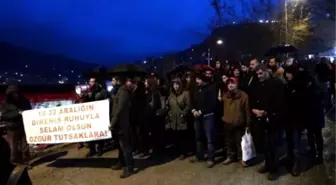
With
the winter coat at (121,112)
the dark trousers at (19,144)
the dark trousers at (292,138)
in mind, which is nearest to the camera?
the dark trousers at (292,138)

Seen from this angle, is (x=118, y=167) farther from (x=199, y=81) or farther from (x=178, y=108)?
(x=199, y=81)

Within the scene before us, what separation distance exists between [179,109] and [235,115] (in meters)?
1.46

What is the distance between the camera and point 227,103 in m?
7.84

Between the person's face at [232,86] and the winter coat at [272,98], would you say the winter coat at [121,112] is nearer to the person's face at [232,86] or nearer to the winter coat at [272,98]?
the person's face at [232,86]

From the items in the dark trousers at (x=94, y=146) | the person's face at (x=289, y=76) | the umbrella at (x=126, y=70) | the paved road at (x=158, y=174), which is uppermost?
the umbrella at (x=126, y=70)

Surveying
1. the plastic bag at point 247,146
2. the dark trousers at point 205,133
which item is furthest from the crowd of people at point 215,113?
the plastic bag at point 247,146

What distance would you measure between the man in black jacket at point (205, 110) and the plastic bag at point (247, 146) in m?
0.89

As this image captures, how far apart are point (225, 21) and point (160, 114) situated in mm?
38695

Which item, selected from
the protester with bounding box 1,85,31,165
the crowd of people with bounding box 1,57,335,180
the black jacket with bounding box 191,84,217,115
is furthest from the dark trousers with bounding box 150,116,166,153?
the protester with bounding box 1,85,31,165

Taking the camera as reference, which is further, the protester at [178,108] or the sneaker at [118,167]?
the protester at [178,108]

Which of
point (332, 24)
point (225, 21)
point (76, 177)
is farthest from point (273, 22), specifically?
point (76, 177)

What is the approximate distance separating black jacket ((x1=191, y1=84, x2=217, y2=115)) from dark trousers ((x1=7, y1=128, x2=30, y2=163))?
4.26 m

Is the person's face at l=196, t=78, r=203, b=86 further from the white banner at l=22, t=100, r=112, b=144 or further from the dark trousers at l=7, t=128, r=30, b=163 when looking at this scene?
the dark trousers at l=7, t=128, r=30, b=163

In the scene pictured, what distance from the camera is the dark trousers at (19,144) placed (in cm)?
873
